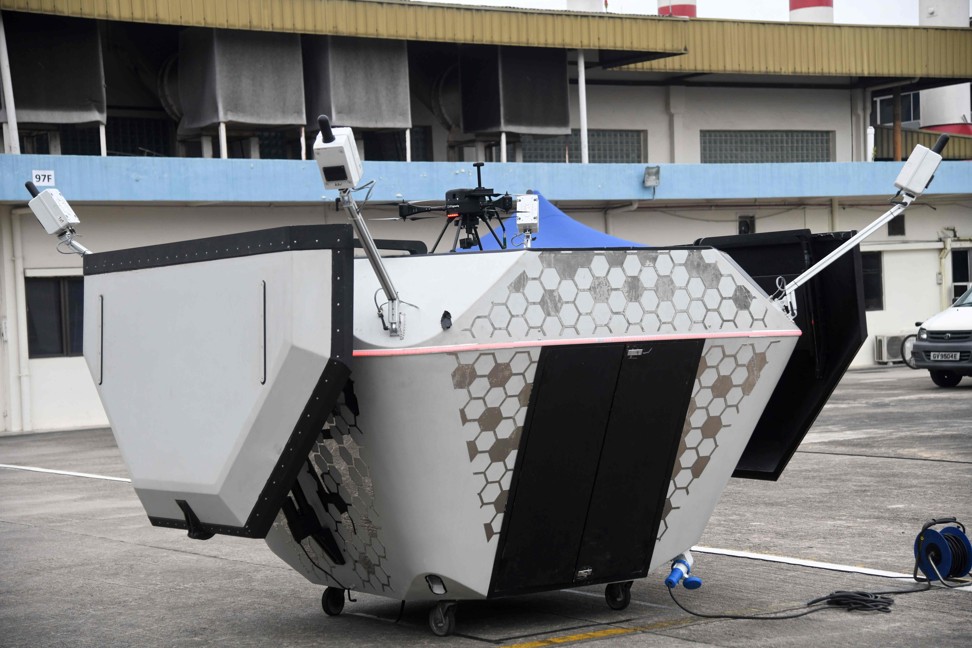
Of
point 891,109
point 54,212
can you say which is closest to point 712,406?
point 54,212

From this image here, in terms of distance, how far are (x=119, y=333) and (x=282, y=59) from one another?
744 inches

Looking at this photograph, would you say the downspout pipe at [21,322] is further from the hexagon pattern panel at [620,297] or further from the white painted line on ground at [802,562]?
the hexagon pattern panel at [620,297]

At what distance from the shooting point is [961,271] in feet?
105

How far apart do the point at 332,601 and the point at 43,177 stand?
15592mm

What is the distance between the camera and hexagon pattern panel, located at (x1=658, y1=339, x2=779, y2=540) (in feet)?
21.5

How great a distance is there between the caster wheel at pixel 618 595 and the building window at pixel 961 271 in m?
26.9

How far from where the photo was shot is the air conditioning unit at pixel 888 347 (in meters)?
29.8

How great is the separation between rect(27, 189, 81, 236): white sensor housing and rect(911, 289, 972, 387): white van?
16692mm

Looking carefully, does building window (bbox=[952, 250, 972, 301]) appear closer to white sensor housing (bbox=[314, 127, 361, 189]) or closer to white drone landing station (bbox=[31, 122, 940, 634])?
white drone landing station (bbox=[31, 122, 940, 634])

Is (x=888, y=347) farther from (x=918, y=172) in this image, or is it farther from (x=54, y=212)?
(x=54, y=212)

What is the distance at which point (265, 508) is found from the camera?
5.79 m

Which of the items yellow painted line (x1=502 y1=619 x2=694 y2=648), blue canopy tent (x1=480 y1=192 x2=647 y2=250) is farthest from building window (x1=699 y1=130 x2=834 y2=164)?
yellow painted line (x1=502 y1=619 x2=694 y2=648)

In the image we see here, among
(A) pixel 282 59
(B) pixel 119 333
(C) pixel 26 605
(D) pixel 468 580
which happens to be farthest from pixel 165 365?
(A) pixel 282 59

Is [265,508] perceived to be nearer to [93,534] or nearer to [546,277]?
[546,277]
